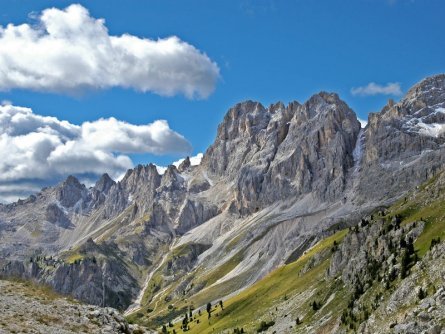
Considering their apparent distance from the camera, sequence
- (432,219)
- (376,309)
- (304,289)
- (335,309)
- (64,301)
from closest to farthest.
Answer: (64,301)
(376,309)
(335,309)
(432,219)
(304,289)

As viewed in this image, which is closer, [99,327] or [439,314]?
[99,327]

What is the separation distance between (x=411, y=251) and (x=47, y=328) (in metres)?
106

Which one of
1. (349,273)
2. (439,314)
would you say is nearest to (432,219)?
(349,273)

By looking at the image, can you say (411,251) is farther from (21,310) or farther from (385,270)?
(21,310)

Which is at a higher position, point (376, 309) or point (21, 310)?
point (21, 310)

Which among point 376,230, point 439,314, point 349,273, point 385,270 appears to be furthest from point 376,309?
point 376,230

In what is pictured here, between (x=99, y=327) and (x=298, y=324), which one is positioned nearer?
(x=99, y=327)

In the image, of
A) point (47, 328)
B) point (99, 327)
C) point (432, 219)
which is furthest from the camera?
point (432, 219)

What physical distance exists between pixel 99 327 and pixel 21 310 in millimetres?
5900

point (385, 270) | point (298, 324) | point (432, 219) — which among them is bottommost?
point (298, 324)

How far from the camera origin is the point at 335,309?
5512 inches

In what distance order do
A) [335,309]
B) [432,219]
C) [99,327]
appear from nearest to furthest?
[99,327] < [335,309] < [432,219]

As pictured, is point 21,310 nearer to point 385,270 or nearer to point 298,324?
point 385,270

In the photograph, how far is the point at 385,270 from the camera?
125m
